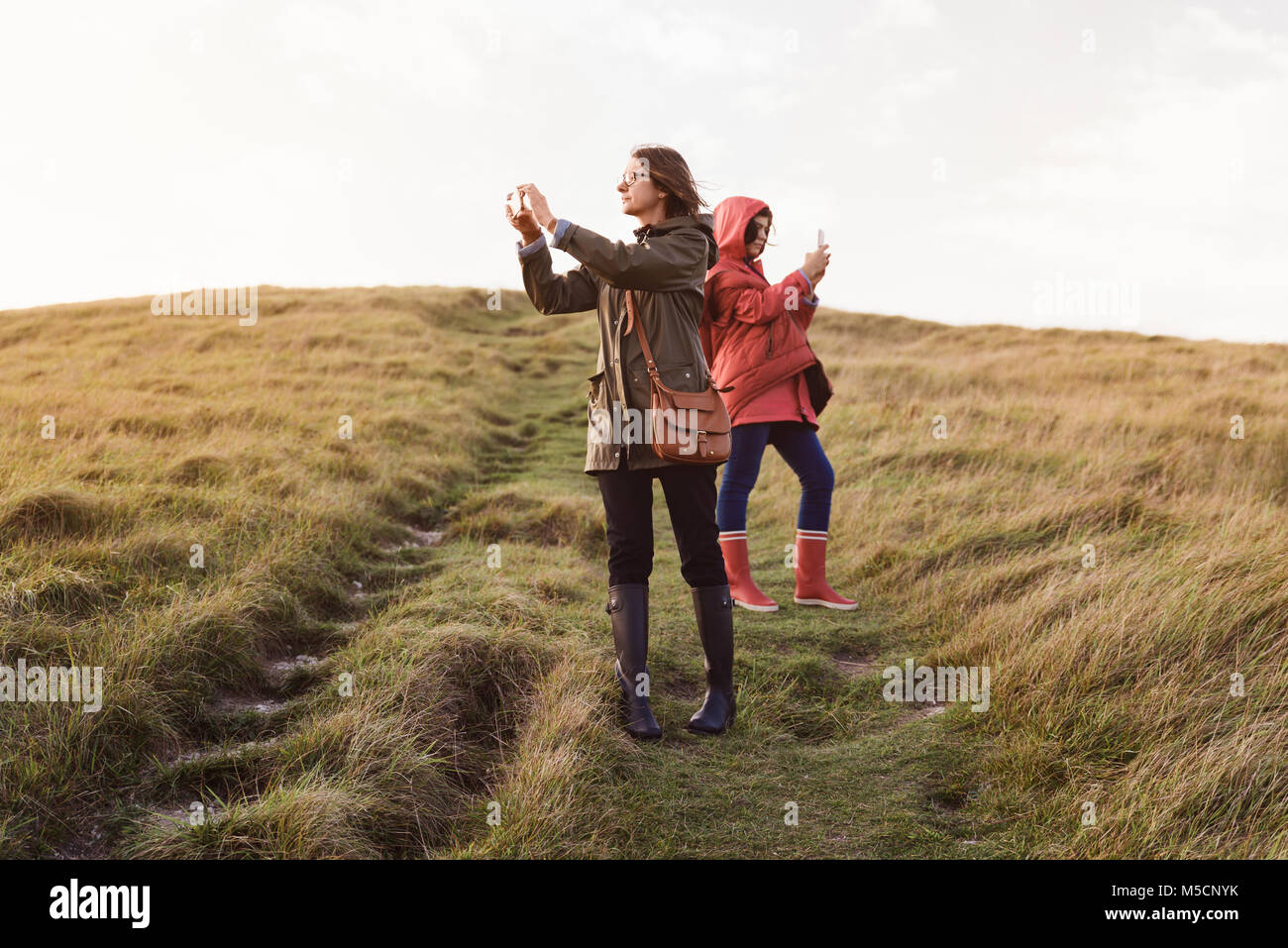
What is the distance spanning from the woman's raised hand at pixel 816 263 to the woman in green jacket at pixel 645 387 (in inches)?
52.0

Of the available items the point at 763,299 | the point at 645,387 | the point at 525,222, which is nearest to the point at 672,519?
the point at 645,387

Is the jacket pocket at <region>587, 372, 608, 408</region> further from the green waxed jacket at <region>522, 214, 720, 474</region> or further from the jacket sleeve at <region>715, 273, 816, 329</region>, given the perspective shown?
the jacket sleeve at <region>715, 273, 816, 329</region>

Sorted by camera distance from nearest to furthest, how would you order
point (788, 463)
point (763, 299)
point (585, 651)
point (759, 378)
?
point (585, 651), point (763, 299), point (759, 378), point (788, 463)

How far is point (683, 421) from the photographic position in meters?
3.45

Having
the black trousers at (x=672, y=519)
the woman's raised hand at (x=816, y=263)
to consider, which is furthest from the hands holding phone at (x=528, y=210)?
the woman's raised hand at (x=816, y=263)

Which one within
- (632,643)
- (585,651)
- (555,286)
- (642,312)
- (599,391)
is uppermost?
(555,286)

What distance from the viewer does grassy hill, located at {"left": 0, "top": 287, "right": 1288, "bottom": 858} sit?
9.58 feet

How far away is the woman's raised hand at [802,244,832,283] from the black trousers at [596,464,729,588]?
1.73 meters

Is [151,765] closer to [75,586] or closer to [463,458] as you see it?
[75,586]

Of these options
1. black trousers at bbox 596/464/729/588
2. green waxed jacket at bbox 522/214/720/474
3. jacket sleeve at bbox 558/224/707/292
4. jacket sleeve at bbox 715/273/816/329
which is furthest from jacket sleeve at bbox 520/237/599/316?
jacket sleeve at bbox 715/273/816/329

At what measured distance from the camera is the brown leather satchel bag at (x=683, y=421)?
135 inches

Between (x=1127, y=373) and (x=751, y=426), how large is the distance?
35.4 feet

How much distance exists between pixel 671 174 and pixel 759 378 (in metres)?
1.95

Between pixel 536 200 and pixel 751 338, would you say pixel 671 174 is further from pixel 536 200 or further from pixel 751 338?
pixel 751 338
